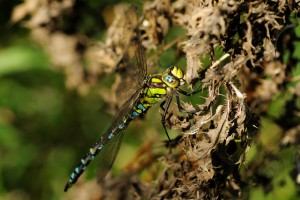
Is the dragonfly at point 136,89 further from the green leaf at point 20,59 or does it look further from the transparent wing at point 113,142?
the green leaf at point 20,59

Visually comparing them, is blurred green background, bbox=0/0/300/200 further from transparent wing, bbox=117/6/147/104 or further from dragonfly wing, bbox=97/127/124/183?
transparent wing, bbox=117/6/147/104

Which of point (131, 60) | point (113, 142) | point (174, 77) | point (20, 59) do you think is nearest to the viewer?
point (174, 77)

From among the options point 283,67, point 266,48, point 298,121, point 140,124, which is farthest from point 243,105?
point 140,124

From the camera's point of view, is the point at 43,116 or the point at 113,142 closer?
the point at 113,142

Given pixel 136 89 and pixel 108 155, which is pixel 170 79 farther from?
pixel 108 155

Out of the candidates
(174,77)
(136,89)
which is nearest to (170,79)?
(174,77)

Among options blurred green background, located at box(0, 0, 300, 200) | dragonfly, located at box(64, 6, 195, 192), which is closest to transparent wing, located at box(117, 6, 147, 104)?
dragonfly, located at box(64, 6, 195, 192)

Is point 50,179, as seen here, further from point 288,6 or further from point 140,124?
point 288,6
